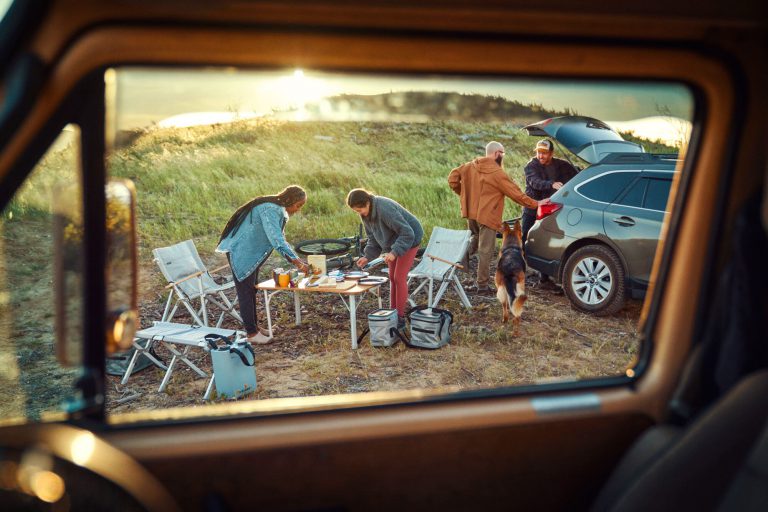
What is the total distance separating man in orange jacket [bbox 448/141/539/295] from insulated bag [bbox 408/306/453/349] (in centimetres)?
170

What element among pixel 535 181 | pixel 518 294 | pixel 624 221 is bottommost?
pixel 518 294

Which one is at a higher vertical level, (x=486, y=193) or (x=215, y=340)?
(x=486, y=193)

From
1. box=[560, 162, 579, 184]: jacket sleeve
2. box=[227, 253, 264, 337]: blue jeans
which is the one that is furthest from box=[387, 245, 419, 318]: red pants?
box=[560, 162, 579, 184]: jacket sleeve

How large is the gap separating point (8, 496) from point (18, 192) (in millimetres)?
593

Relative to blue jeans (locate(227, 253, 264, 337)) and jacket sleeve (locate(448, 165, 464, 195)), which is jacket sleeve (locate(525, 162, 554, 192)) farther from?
blue jeans (locate(227, 253, 264, 337))

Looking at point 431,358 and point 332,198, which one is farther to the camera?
point 332,198

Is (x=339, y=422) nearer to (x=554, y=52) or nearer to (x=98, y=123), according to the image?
(x=98, y=123)

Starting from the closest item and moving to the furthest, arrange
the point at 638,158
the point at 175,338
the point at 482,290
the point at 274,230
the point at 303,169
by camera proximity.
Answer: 1. the point at 175,338
2. the point at 274,230
3. the point at 638,158
4. the point at 482,290
5. the point at 303,169

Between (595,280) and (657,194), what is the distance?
44.5 inches

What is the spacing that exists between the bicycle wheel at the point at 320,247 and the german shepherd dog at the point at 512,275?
2278 mm

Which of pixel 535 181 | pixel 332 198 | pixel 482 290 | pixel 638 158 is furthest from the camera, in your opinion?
pixel 332 198

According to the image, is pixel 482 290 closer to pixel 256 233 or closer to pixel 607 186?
pixel 607 186

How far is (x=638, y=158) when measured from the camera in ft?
20.0

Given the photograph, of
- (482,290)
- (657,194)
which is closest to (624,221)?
(657,194)
